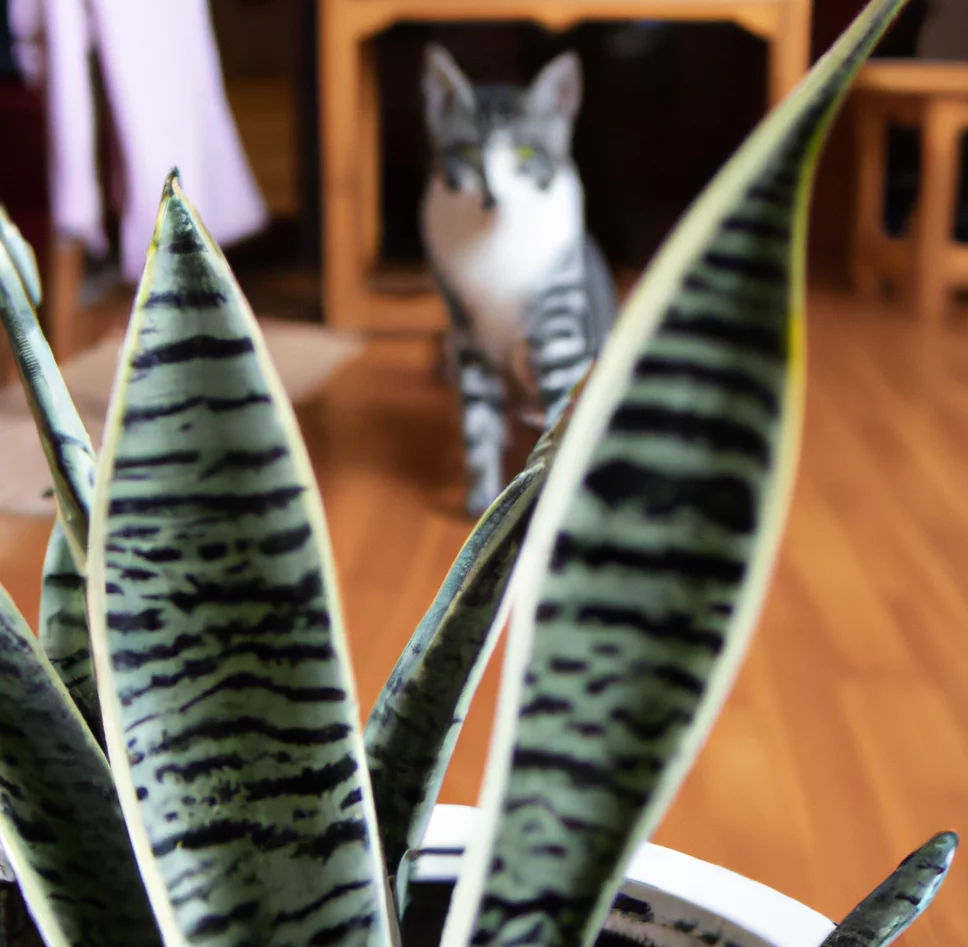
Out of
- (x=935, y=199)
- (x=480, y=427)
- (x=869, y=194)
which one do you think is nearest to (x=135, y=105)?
(x=480, y=427)

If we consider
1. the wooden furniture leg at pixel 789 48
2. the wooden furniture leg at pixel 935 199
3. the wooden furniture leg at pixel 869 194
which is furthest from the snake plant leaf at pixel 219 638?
the wooden furniture leg at pixel 869 194

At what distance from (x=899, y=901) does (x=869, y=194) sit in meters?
2.60

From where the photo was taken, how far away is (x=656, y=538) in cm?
19

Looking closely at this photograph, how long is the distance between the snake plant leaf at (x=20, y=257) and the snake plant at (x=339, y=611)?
25mm

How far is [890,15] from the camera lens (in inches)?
6.8

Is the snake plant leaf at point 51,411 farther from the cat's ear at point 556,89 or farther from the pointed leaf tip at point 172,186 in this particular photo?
the cat's ear at point 556,89

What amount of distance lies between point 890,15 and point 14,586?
1.13 meters

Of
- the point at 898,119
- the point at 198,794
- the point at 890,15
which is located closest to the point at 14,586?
the point at 198,794

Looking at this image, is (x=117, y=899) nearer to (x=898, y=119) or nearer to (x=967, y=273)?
(x=967, y=273)

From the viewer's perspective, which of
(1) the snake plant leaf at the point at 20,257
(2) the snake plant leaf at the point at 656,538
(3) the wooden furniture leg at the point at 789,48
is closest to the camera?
(2) the snake plant leaf at the point at 656,538

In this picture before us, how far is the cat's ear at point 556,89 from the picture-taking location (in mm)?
1363

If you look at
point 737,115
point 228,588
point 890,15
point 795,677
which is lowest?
point 795,677

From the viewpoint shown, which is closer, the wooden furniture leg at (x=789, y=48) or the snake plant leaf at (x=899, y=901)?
the snake plant leaf at (x=899, y=901)

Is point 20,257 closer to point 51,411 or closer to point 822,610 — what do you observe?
point 51,411
